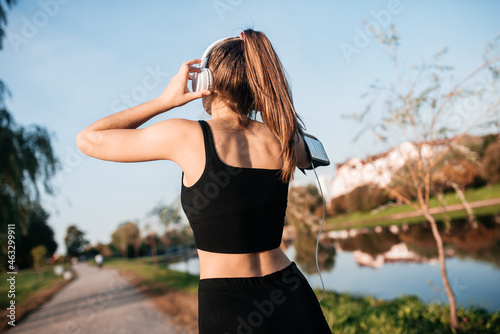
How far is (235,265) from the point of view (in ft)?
3.70

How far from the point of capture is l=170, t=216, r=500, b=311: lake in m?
6.63

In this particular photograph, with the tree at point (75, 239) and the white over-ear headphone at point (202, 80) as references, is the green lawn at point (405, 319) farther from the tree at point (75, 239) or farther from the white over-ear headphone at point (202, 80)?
the tree at point (75, 239)

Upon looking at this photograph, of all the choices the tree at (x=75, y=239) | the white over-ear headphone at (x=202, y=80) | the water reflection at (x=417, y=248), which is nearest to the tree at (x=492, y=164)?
the water reflection at (x=417, y=248)

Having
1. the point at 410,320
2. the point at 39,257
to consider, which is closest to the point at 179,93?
the point at 410,320

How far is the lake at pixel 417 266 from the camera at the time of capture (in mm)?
6633

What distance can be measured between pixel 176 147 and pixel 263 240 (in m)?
0.45

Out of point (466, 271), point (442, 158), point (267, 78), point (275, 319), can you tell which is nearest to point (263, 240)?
point (275, 319)

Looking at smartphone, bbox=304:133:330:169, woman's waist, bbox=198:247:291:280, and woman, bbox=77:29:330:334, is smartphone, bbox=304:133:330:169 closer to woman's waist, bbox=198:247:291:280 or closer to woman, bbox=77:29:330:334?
woman, bbox=77:29:330:334

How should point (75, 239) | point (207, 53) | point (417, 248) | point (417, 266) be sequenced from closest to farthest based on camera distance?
point (207, 53) → point (417, 266) → point (417, 248) → point (75, 239)

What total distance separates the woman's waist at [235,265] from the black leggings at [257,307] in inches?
0.7

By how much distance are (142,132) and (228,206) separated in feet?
1.26

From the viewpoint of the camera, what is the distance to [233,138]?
1.18 meters
